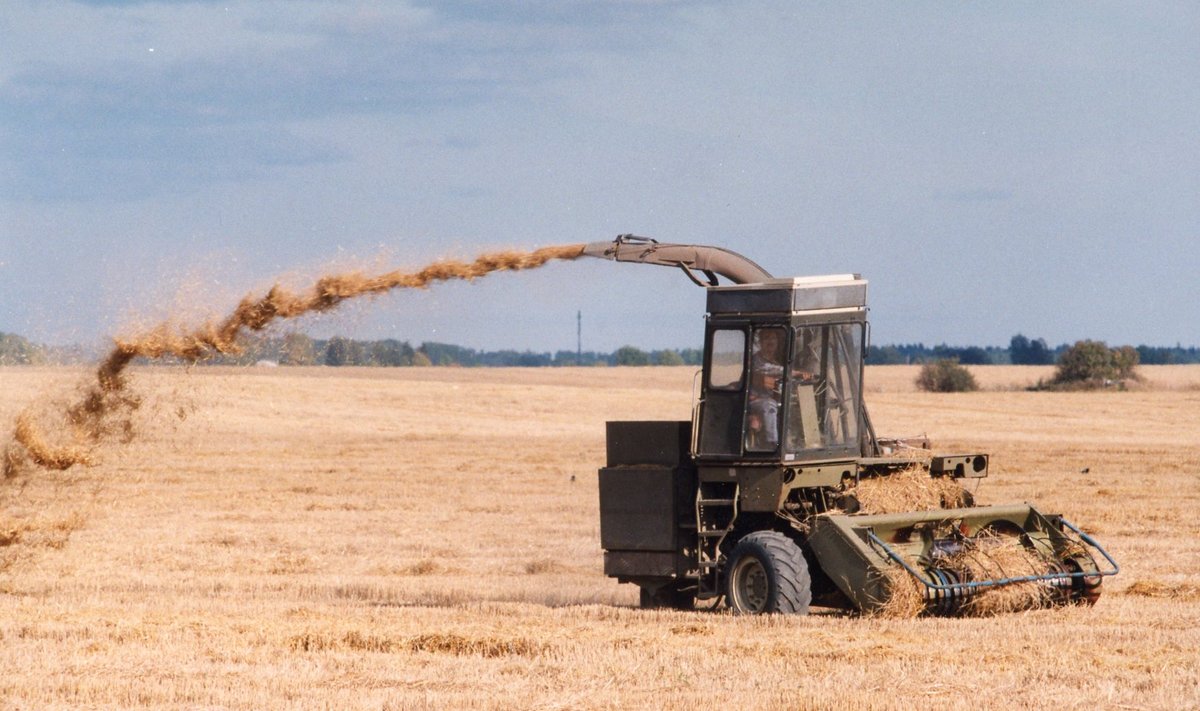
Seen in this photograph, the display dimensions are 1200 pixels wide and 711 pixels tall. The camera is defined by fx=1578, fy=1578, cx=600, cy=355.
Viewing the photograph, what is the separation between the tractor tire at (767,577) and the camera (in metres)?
12.1

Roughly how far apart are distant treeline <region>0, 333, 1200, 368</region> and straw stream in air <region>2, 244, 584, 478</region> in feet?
0.85

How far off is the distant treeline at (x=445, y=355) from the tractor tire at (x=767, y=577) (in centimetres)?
191

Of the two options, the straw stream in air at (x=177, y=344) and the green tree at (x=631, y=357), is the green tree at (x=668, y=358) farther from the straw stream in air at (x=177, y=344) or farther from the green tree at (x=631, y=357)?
the straw stream in air at (x=177, y=344)

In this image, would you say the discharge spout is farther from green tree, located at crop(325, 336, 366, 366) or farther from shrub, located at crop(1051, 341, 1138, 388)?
shrub, located at crop(1051, 341, 1138, 388)

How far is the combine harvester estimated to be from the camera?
1210cm

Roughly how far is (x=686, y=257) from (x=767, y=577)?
289 cm

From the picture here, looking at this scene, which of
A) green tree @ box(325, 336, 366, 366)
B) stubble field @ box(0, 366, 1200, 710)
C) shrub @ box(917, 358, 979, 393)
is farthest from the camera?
shrub @ box(917, 358, 979, 393)

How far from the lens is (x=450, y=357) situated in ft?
247

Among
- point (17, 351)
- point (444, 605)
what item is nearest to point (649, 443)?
point (444, 605)

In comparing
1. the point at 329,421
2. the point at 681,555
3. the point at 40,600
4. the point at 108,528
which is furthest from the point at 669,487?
the point at 329,421

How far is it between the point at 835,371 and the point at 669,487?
173 centimetres

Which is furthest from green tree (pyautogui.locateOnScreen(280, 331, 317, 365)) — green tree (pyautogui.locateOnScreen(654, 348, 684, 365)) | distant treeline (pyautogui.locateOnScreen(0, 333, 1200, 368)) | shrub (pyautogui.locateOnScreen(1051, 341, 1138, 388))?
green tree (pyautogui.locateOnScreen(654, 348, 684, 365))

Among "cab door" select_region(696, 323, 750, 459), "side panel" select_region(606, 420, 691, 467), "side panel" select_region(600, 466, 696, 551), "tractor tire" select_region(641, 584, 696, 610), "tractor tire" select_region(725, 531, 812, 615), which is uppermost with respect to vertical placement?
"cab door" select_region(696, 323, 750, 459)

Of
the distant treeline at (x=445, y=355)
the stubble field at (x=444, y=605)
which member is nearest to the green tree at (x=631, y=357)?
the distant treeline at (x=445, y=355)
